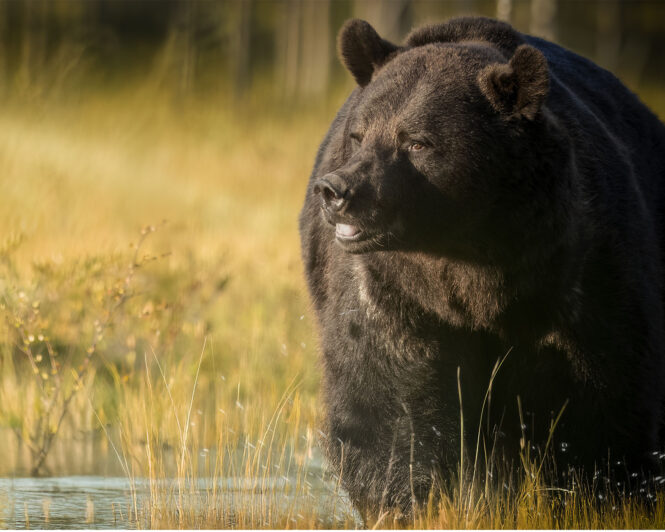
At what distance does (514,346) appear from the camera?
12.5 ft

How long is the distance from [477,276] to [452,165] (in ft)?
1.42

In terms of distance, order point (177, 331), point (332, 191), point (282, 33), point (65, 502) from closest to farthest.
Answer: point (332, 191), point (65, 502), point (177, 331), point (282, 33)

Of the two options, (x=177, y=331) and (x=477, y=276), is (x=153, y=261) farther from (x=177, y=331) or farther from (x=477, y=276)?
(x=477, y=276)

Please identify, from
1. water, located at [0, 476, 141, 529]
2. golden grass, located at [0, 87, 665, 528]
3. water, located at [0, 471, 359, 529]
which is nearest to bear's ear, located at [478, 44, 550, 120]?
golden grass, located at [0, 87, 665, 528]

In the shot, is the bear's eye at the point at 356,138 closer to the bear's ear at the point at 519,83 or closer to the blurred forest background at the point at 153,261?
the bear's ear at the point at 519,83

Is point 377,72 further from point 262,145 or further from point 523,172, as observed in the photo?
point 262,145

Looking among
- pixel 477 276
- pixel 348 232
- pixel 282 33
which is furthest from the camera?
pixel 282 33

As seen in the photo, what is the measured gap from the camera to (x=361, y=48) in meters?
4.11

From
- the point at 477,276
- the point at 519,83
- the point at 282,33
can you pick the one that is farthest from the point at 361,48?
the point at 282,33

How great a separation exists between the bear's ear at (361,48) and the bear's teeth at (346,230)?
866 mm

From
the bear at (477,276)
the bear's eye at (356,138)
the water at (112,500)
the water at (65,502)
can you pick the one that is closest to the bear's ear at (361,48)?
the bear at (477,276)

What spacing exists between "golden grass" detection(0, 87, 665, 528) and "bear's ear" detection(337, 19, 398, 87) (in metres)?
1.38

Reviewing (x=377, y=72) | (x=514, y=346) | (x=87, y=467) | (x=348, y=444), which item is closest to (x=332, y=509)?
(x=348, y=444)

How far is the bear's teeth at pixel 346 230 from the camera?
3.54m
